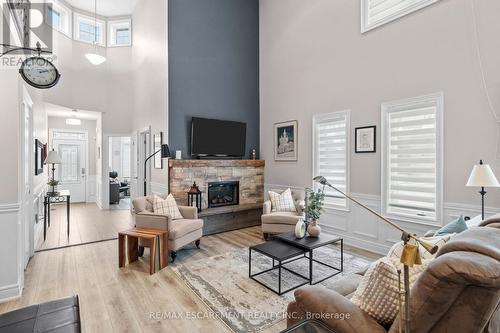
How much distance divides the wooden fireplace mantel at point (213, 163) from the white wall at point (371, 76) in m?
0.36

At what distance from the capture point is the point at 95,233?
16.4ft

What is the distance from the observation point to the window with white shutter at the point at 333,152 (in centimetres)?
446

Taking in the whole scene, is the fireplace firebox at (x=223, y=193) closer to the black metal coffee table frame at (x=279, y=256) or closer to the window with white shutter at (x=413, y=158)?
the black metal coffee table frame at (x=279, y=256)

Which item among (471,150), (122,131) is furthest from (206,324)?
(122,131)

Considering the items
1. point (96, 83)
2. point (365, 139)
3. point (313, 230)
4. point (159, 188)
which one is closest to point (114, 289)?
point (313, 230)

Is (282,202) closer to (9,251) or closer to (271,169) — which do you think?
(271,169)

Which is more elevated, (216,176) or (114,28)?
(114,28)

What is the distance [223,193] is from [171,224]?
2.05 m

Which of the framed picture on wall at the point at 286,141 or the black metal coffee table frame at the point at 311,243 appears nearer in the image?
the black metal coffee table frame at the point at 311,243

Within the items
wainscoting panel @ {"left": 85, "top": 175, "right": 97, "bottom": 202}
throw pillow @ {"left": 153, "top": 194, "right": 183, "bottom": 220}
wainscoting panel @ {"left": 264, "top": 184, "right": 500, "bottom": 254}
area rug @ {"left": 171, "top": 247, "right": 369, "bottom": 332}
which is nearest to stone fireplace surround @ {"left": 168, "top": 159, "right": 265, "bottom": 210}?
throw pillow @ {"left": 153, "top": 194, "right": 183, "bottom": 220}

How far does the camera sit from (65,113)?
→ 7.46 meters

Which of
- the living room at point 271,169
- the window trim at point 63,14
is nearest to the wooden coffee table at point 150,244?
the living room at point 271,169

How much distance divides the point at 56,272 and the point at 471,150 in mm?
5348

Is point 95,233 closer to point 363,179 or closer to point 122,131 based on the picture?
point 122,131
